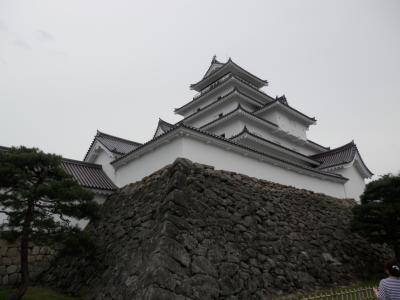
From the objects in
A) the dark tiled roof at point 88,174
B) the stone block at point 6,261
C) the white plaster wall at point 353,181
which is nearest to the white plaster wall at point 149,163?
the dark tiled roof at point 88,174

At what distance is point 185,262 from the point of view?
638 cm

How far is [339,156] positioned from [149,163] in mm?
11604

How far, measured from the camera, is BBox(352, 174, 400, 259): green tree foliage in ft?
32.7

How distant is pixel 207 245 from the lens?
702cm

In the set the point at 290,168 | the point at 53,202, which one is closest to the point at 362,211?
the point at 290,168

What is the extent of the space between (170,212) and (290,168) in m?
6.13

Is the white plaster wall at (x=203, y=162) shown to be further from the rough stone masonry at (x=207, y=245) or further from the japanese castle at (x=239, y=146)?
the rough stone masonry at (x=207, y=245)

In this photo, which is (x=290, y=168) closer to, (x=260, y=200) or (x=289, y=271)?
(x=260, y=200)

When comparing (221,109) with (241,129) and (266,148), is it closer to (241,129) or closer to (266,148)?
(241,129)

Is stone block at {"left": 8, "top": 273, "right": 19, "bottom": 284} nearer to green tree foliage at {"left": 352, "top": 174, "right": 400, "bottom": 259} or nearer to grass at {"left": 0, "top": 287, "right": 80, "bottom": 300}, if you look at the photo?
grass at {"left": 0, "top": 287, "right": 80, "bottom": 300}

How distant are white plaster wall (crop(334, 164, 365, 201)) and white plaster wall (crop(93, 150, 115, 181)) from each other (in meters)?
10.7

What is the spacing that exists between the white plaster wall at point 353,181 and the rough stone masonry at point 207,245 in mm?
4752

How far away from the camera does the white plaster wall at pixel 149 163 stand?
8980mm

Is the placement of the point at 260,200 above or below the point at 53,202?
above
